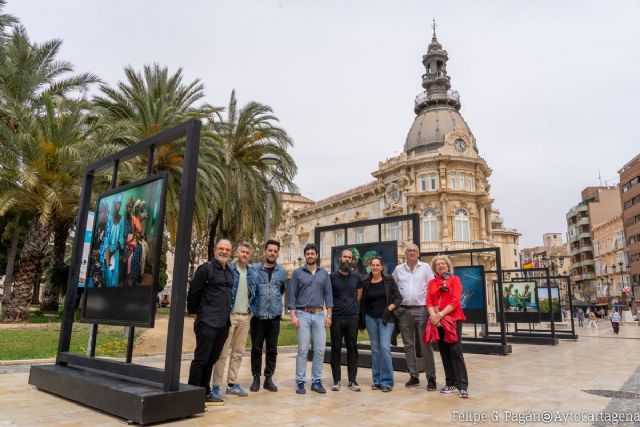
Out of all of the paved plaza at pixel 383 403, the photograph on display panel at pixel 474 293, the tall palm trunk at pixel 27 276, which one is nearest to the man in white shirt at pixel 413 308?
the paved plaza at pixel 383 403

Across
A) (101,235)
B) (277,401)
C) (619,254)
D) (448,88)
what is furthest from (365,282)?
(619,254)

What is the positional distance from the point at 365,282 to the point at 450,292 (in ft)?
4.02

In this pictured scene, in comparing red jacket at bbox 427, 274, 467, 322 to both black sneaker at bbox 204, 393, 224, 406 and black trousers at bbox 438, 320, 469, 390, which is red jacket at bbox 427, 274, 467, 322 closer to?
black trousers at bbox 438, 320, 469, 390

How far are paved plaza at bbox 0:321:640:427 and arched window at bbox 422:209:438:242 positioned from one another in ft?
102

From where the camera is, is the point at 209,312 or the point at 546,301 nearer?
the point at 209,312

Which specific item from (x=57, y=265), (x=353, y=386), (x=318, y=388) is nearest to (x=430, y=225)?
(x=57, y=265)

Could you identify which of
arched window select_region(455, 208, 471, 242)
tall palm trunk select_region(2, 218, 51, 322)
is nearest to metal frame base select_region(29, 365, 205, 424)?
tall palm trunk select_region(2, 218, 51, 322)

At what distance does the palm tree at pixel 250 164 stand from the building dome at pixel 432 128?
23790 mm

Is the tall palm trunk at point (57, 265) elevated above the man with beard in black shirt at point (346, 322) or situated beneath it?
elevated above

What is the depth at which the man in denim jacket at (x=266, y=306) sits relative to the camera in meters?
6.27

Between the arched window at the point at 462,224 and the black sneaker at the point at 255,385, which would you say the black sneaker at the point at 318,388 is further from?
the arched window at the point at 462,224

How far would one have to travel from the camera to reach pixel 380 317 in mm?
6508

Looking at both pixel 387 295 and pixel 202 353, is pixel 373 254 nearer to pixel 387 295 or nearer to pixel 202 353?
pixel 387 295

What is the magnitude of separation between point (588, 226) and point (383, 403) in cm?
7696
